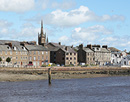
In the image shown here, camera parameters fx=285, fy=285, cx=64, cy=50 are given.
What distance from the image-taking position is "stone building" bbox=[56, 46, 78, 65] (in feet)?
410

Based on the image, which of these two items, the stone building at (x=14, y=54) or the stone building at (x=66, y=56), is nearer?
the stone building at (x=14, y=54)

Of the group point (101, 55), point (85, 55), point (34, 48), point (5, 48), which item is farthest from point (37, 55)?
point (101, 55)

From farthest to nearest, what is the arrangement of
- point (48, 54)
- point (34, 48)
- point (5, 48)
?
point (48, 54), point (34, 48), point (5, 48)

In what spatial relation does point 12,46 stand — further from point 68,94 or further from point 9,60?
point 68,94

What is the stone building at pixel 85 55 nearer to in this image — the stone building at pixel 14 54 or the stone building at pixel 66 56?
the stone building at pixel 66 56

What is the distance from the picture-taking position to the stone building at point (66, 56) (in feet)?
410

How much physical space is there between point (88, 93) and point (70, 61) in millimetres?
74098

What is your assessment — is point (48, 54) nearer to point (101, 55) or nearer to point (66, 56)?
point (66, 56)

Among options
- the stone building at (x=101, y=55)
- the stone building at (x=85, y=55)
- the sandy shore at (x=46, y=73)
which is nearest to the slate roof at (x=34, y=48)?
the stone building at (x=85, y=55)

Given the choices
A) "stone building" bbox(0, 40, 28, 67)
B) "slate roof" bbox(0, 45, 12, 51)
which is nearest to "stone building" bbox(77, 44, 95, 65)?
"stone building" bbox(0, 40, 28, 67)

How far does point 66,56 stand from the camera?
410 ft

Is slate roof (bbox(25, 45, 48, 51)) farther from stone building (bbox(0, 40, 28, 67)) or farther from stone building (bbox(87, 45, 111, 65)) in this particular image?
stone building (bbox(87, 45, 111, 65))

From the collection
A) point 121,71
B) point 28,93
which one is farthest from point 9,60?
point 28,93

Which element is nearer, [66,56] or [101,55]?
[66,56]
